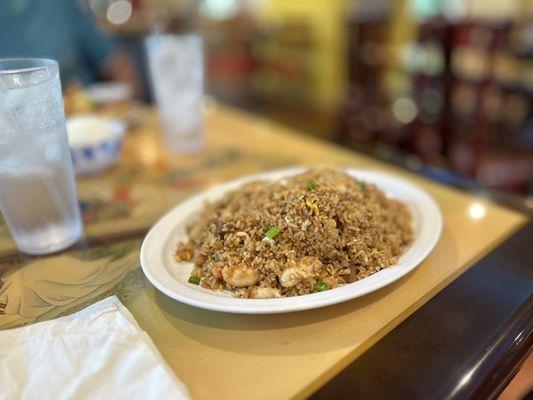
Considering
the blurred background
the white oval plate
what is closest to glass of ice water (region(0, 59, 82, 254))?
the white oval plate

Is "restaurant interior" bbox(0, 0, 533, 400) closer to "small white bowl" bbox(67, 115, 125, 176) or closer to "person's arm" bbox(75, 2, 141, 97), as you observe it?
"small white bowl" bbox(67, 115, 125, 176)

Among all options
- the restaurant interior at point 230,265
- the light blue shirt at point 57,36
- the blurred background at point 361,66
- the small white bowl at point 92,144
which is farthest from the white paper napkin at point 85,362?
the light blue shirt at point 57,36

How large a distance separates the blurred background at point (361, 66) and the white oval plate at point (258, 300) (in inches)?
18.9

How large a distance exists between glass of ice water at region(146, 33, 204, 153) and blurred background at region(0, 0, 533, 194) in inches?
16.3

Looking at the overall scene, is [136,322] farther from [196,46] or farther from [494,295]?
[196,46]

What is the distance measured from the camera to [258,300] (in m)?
0.62

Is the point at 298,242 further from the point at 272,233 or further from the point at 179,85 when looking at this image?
the point at 179,85

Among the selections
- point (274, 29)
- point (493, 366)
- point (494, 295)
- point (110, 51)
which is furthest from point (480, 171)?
point (274, 29)

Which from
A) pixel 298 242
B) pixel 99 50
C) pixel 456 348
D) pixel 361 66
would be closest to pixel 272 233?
pixel 298 242

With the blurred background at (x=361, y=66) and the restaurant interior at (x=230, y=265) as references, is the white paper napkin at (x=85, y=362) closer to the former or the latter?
the restaurant interior at (x=230, y=265)

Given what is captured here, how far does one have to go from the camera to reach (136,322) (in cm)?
65

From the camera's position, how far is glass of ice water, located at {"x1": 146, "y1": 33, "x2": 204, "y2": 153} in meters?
1.29

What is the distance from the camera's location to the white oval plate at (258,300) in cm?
60

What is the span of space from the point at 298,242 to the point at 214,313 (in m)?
0.18
